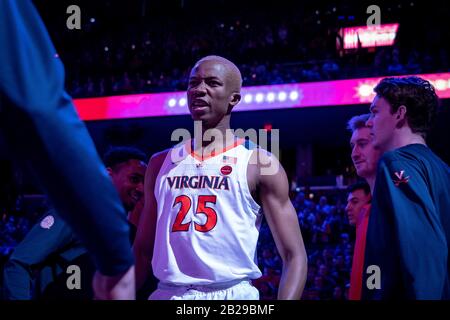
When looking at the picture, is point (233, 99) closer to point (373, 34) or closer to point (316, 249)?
point (316, 249)

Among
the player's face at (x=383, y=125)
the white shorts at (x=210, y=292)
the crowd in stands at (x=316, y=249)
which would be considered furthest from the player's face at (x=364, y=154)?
the crowd in stands at (x=316, y=249)

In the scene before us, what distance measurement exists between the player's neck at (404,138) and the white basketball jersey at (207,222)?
26.4 inches

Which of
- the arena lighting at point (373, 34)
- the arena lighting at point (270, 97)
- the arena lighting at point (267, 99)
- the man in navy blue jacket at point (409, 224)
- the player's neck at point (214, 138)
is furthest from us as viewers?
the arena lighting at point (373, 34)

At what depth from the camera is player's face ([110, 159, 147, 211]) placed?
134 inches

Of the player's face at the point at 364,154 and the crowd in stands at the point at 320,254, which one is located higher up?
the player's face at the point at 364,154

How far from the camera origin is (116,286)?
3.42ft

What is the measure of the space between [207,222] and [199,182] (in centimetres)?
20

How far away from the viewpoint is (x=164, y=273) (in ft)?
8.08

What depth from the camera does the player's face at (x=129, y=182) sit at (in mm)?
3412

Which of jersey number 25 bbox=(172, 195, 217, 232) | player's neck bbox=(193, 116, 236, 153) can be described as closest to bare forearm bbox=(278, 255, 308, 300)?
jersey number 25 bbox=(172, 195, 217, 232)

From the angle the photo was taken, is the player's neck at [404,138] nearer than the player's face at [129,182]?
Yes

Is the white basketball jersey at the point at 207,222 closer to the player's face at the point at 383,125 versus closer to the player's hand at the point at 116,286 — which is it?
the player's face at the point at 383,125
